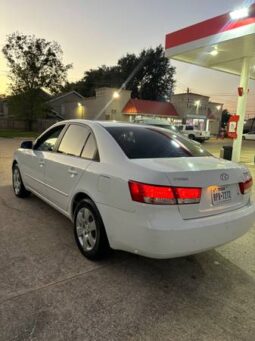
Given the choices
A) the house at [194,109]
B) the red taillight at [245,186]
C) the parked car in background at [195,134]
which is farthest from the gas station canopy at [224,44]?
the house at [194,109]

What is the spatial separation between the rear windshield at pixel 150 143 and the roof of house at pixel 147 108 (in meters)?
32.2

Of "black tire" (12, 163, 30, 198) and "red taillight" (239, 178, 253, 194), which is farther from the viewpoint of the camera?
"black tire" (12, 163, 30, 198)

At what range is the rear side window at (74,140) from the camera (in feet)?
12.3

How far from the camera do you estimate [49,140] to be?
484cm

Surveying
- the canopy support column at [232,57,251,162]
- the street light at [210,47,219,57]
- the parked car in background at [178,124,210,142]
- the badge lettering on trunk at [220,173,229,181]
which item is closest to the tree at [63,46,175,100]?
the parked car in background at [178,124,210,142]

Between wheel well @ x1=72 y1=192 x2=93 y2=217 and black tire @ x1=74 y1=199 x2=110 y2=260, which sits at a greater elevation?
wheel well @ x1=72 y1=192 x2=93 y2=217

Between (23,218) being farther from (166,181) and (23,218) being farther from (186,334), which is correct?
(186,334)

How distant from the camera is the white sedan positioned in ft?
8.54

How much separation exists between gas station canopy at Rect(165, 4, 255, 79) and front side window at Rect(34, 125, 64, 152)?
7665 mm

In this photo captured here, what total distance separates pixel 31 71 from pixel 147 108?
51.1ft

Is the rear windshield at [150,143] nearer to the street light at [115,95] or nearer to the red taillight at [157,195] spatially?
the red taillight at [157,195]

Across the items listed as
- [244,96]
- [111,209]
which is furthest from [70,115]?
[111,209]

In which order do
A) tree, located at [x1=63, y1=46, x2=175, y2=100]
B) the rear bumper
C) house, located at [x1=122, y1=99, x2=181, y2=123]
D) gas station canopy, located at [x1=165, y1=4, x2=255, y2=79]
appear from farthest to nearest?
tree, located at [x1=63, y1=46, x2=175, y2=100] → house, located at [x1=122, y1=99, x2=181, y2=123] → gas station canopy, located at [x1=165, y1=4, x2=255, y2=79] → the rear bumper

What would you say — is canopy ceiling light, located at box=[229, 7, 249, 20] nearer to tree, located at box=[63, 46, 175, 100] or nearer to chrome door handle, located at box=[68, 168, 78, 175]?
chrome door handle, located at box=[68, 168, 78, 175]
